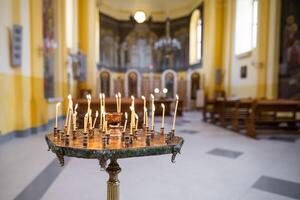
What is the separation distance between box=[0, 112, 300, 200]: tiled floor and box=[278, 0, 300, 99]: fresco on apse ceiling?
387 cm

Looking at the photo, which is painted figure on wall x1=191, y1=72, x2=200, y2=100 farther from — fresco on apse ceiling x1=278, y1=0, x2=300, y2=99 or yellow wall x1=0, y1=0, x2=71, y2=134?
yellow wall x1=0, y1=0, x2=71, y2=134

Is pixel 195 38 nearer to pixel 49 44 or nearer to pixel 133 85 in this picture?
pixel 133 85

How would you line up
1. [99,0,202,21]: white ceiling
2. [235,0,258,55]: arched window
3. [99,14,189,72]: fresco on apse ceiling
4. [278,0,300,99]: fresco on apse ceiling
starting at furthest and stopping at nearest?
1. [99,14,189,72]: fresco on apse ceiling
2. [99,0,202,21]: white ceiling
3. [235,0,258,55]: arched window
4. [278,0,300,99]: fresco on apse ceiling

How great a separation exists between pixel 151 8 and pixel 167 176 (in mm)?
16322

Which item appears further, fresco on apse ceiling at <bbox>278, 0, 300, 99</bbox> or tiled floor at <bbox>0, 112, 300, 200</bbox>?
fresco on apse ceiling at <bbox>278, 0, 300, 99</bbox>

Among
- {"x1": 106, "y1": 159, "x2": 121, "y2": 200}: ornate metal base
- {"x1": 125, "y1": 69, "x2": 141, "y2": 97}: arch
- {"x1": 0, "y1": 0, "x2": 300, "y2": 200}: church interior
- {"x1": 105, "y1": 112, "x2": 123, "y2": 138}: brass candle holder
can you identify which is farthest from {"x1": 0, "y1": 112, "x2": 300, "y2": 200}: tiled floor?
{"x1": 125, "y1": 69, "x2": 141, "y2": 97}: arch

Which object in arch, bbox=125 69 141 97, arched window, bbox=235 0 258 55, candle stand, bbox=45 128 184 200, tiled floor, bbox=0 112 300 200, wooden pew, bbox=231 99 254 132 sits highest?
arched window, bbox=235 0 258 55

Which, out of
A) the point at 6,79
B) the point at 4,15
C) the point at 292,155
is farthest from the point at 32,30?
the point at 292,155

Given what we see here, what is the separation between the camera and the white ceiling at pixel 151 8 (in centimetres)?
1625

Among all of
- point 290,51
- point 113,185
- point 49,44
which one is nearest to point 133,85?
point 49,44

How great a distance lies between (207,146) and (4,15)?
14.1 feet

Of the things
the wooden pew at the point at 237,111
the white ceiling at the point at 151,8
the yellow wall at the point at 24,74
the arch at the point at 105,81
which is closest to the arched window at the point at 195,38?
the white ceiling at the point at 151,8

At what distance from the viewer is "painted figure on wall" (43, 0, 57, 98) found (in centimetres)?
616

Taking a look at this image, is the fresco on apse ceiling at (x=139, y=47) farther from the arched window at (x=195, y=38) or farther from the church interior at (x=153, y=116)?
the church interior at (x=153, y=116)
